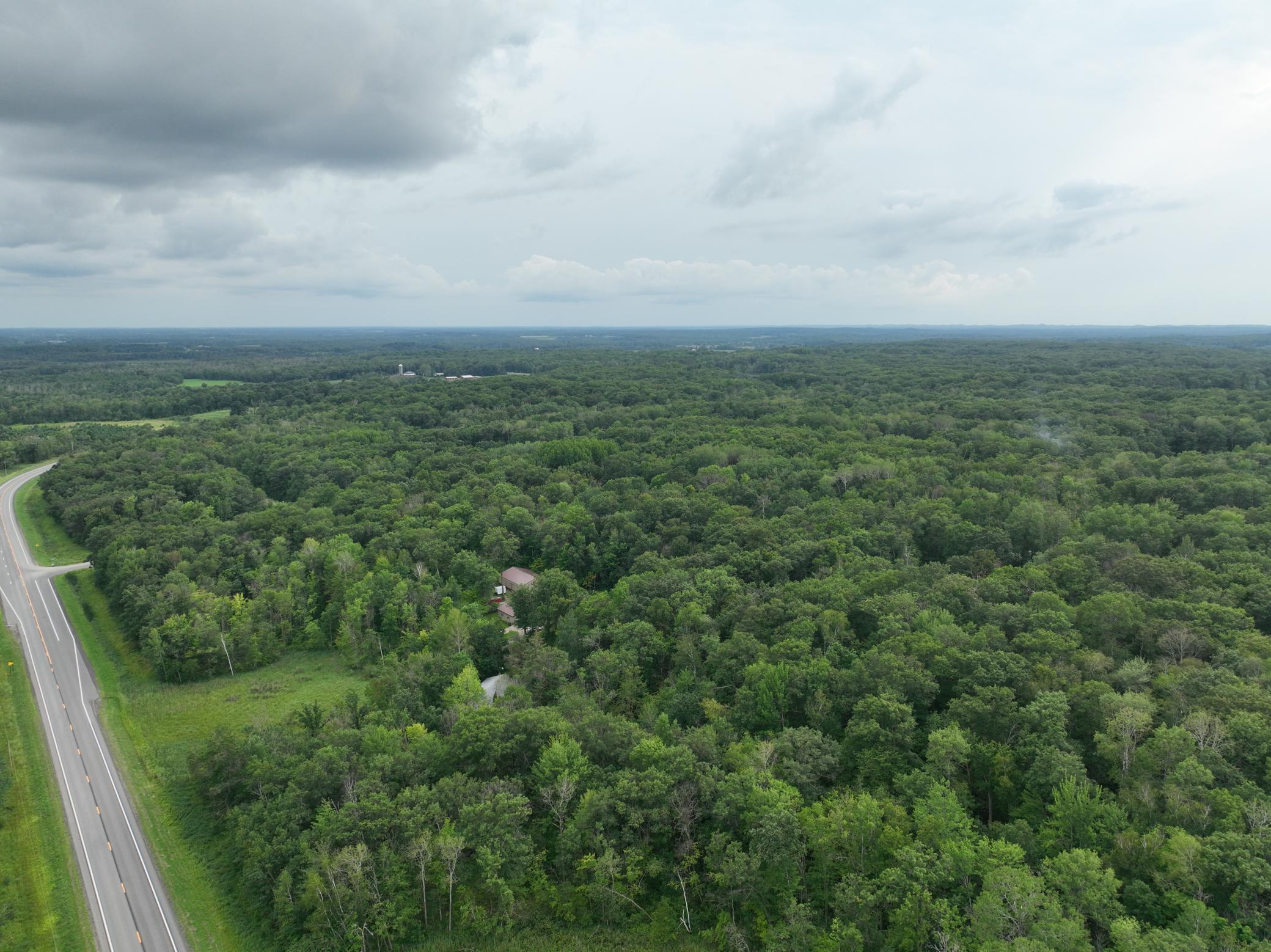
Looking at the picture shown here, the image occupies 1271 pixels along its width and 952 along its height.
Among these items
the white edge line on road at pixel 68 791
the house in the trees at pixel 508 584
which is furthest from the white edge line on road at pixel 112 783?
the house in the trees at pixel 508 584

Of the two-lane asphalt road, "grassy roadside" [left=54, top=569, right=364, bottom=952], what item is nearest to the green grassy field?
the two-lane asphalt road

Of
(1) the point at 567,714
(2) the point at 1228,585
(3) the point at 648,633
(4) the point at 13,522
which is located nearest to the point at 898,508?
(2) the point at 1228,585

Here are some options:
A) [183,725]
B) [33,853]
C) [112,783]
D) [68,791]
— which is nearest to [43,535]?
[183,725]

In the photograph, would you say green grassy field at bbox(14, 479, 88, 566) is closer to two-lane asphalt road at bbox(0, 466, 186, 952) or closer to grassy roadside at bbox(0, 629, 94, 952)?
two-lane asphalt road at bbox(0, 466, 186, 952)

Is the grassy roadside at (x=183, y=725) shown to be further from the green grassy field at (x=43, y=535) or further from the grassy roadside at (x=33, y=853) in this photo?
the green grassy field at (x=43, y=535)

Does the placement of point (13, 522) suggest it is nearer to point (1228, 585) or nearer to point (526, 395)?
point (526, 395)
